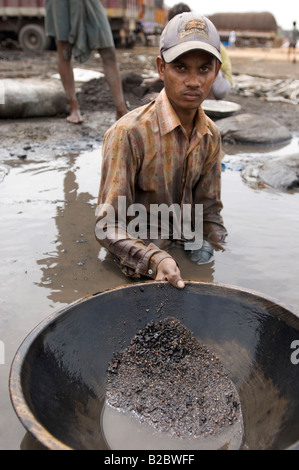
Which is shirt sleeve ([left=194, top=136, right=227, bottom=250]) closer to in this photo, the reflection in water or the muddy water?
the muddy water

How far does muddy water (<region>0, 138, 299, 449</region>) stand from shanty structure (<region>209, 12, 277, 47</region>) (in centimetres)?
2880

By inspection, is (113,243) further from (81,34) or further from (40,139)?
(81,34)

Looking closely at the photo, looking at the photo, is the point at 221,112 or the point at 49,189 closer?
the point at 49,189

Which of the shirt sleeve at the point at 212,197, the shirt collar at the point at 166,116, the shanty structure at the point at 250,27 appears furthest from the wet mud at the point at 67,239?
the shanty structure at the point at 250,27

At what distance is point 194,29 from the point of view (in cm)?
208

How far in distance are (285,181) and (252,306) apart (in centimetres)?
254

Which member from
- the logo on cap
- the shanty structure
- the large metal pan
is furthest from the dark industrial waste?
the shanty structure

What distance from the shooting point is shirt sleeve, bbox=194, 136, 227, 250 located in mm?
2660

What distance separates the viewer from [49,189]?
3.74m

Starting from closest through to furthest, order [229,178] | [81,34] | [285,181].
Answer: [285,181] → [229,178] → [81,34]

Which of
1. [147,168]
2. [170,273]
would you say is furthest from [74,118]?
[170,273]
